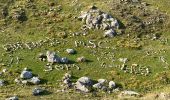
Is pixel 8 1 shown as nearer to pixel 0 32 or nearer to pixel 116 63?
pixel 0 32

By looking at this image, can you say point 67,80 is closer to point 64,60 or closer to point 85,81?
point 85,81

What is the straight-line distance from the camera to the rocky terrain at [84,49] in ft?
192

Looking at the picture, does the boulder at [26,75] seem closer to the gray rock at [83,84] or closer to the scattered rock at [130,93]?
the gray rock at [83,84]

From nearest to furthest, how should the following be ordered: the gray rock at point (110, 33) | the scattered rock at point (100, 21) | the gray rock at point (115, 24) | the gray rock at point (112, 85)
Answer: the gray rock at point (112, 85) < the gray rock at point (110, 33) < the scattered rock at point (100, 21) < the gray rock at point (115, 24)

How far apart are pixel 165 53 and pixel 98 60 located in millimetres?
10857

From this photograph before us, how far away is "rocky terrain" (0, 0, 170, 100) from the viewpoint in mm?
58469

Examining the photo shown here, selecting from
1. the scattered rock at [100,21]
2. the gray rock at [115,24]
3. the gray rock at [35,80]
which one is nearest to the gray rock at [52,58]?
the gray rock at [35,80]

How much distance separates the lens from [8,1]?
85.2 metres

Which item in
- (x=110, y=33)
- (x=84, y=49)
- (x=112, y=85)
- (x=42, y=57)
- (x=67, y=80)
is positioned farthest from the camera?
(x=110, y=33)

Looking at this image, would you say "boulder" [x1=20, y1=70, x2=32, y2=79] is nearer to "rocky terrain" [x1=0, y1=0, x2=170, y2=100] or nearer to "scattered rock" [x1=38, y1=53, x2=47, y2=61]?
"rocky terrain" [x1=0, y1=0, x2=170, y2=100]

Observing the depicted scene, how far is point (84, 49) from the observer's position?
70.5 meters

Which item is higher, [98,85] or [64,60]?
[64,60]

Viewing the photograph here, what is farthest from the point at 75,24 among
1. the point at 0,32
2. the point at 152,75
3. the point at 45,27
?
the point at 152,75

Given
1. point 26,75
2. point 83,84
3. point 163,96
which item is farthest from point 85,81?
point 163,96
